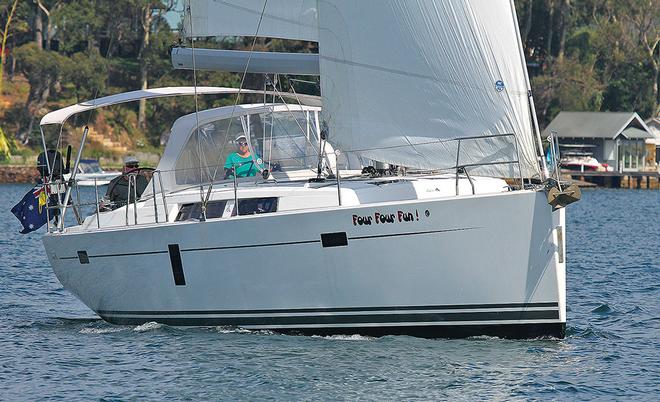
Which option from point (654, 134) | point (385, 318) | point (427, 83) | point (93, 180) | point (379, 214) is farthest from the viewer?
point (654, 134)

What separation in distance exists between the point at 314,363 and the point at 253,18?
5.35 m

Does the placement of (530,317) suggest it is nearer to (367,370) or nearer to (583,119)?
(367,370)

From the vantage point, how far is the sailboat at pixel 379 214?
562 inches

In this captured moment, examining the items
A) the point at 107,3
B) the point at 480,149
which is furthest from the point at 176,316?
the point at 107,3

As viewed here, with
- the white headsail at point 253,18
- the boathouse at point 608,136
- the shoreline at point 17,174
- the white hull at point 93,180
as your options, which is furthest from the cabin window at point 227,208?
the boathouse at point 608,136

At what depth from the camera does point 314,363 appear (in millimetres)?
13898

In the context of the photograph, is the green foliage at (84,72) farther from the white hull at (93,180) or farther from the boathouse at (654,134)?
the boathouse at (654,134)

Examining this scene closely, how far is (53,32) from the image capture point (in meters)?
78.0

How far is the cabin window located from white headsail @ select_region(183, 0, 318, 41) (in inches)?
101

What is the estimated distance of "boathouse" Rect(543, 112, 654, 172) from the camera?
78.6 m

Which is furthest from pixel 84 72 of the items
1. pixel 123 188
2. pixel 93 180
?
pixel 123 188

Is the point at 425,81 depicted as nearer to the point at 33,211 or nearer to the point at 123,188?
the point at 123,188

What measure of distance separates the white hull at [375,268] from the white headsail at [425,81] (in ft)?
2.93

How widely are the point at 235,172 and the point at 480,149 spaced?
139 inches
